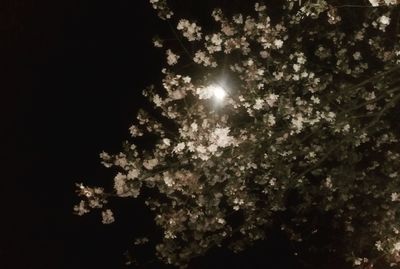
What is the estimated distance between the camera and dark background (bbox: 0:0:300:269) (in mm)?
9375

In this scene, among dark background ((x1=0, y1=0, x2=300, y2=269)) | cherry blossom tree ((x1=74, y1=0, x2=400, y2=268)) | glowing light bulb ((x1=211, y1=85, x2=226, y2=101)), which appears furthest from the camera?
dark background ((x1=0, y1=0, x2=300, y2=269))

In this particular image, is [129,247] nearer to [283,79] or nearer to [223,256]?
[223,256]

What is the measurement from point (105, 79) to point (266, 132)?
4.37m

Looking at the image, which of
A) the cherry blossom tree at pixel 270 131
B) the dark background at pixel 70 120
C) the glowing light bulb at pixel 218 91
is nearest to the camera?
the cherry blossom tree at pixel 270 131

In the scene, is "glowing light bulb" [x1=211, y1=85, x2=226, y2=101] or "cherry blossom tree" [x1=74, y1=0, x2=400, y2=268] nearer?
"cherry blossom tree" [x1=74, y1=0, x2=400, y2=268]

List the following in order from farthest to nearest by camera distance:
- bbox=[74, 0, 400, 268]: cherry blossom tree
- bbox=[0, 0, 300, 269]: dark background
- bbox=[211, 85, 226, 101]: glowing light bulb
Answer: bbox=[0, 0, 300, 269]: dark background → bbox=[211, 85, 226, 101]: glowing light bulb → bbox=[74, 0, 400, 268]: cherry blossom tree

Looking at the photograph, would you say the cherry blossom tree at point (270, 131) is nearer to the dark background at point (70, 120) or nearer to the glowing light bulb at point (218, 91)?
the glowing light bulb at point (218, 91)

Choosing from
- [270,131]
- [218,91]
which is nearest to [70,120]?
[218,91]

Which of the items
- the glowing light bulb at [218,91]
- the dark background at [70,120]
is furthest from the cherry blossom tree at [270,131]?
the dark background at [70,120]

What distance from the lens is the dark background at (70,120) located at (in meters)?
9.38

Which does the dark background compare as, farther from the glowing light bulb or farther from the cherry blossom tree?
the glowing light bulb

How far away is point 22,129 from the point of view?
956 centimetres

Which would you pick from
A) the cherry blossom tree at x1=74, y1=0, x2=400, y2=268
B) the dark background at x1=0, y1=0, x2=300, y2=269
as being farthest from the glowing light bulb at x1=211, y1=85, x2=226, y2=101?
the dark background at x1=0, y1=0, x2=300, y2=269

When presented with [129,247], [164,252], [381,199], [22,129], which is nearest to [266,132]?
[164,252]
